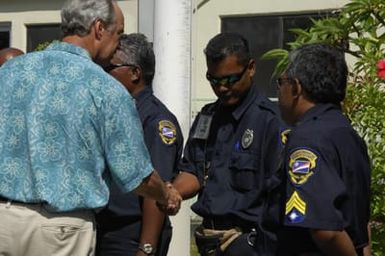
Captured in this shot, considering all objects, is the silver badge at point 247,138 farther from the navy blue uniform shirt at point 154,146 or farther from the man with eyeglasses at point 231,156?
the navy blue uniform shirt at point 154,146

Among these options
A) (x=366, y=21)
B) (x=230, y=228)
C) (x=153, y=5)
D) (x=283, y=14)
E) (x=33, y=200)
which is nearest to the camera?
(x=33, y=200)

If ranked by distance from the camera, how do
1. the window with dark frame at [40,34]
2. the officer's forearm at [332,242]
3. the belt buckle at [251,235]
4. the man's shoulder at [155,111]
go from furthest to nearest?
the window with dark frame at [40,34] → the man's shoulder at [155,111] → the belt buckle at [251,235] → the officer's forearm at [332,242]

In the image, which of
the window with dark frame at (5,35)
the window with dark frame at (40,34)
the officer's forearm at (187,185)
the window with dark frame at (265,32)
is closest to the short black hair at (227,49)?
the officer's forearm at (187,185)

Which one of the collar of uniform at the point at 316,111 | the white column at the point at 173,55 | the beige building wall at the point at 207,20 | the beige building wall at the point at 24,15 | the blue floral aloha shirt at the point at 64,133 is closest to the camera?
the collar of uniform at the point at 316,111

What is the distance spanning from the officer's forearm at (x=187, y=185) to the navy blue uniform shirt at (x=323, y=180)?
3.63ft

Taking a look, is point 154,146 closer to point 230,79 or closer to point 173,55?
point 230,79

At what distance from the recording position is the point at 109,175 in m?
3.46

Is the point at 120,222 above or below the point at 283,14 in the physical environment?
below

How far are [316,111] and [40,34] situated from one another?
31.2 feet

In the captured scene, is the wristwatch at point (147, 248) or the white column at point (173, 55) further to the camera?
the white column at point (173, 55)

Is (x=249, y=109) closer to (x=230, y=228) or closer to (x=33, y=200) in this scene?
(x=230, y=228)

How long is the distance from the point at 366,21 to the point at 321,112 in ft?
4.20

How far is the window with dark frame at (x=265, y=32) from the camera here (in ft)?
33.5

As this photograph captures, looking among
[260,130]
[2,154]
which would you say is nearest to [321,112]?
[260,130]
